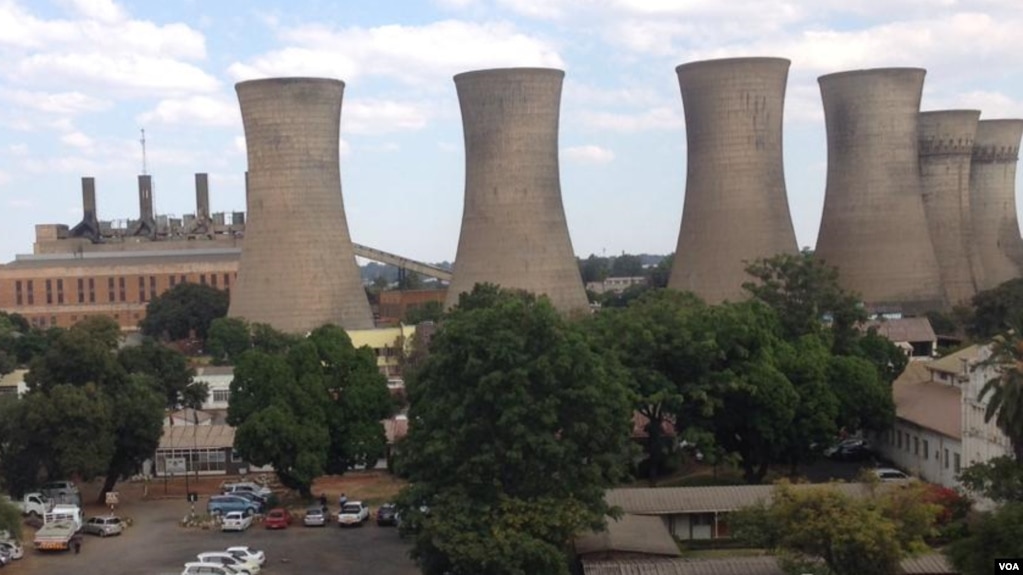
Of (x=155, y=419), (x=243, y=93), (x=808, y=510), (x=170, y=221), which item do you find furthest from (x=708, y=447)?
(x=170, y=221)

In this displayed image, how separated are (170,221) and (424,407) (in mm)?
50358

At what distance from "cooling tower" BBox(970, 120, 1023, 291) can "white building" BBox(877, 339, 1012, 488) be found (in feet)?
72.7

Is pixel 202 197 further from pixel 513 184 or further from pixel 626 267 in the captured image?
pixel 626 267

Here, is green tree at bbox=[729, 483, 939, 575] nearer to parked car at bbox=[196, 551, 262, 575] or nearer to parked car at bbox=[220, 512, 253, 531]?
parked car at bbox=[196, 551, 262, 575]

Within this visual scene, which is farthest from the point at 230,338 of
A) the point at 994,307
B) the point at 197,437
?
the point at 994,307

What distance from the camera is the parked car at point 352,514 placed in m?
21.7

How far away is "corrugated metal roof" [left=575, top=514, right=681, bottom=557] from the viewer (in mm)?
17500

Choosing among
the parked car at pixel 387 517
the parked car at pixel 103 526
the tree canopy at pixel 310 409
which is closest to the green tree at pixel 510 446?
the parked car at pixel 387 517

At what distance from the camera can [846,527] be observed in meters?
14.3

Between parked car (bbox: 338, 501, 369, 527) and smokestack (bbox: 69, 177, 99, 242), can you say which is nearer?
parked car (bbox: 338, 501, 369, 527)

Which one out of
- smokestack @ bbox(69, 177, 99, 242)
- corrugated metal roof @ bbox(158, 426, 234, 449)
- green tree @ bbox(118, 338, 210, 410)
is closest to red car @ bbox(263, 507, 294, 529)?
corrugated metal roof @ bbox(158, 426, 234, 449)

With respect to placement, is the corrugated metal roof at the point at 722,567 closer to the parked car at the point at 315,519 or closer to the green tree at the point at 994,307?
the parked car at the point at 315,519

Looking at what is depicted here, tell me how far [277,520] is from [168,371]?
32.6ft

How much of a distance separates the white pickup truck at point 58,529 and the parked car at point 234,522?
2275 millimetres
